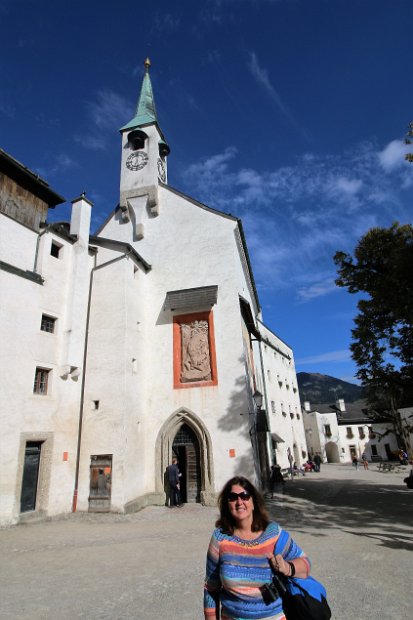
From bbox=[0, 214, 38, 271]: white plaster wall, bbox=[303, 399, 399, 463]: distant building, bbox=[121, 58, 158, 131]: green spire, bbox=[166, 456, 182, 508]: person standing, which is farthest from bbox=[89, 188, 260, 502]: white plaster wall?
bbox=[303, 399, 399, 463]: distant building

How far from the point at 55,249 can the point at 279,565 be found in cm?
1564

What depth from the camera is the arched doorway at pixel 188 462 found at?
1501cm

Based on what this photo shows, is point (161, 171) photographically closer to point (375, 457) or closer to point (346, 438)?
Answer: point (346, 438)

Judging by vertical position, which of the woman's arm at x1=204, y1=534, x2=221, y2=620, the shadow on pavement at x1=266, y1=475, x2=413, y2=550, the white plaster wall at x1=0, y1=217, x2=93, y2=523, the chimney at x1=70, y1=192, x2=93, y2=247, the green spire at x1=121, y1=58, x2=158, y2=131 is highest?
the green spire at x1=121, y1=58, x2=158, y2=131

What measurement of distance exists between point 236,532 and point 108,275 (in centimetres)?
1512

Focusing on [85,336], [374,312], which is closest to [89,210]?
[85,336]

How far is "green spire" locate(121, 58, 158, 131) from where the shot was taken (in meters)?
22.5

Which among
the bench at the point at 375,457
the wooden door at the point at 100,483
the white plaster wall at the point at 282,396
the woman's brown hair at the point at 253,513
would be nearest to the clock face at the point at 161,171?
the white plaster wall at the point at 282,396

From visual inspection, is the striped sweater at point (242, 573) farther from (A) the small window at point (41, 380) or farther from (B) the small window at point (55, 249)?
(B) the small window at point (55, 249)

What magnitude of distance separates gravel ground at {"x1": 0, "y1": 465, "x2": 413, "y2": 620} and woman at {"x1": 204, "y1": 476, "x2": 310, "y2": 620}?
10.7 feet

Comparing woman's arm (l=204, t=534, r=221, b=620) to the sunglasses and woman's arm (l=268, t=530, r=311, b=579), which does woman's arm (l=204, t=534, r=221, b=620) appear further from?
woman's arm (l=268, t=530, r=311, b=579)

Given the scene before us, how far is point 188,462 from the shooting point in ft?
50.4

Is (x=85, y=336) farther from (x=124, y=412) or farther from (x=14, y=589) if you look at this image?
(x=14, y=589)

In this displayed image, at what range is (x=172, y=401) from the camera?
16031 millimetres
